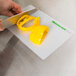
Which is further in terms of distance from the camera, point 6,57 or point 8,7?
point 8,7

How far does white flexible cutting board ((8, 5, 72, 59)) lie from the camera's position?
0.46m

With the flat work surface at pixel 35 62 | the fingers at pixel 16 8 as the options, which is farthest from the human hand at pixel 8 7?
the flat work surface at pixel 35 62

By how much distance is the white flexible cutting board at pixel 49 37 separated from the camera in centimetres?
46

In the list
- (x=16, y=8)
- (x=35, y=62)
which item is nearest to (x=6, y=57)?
(x=35, y=62)

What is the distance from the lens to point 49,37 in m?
0.49

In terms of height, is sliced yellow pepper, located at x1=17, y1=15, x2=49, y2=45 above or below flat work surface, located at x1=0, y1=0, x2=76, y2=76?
above

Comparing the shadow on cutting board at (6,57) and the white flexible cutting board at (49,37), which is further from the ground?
the white flexible cutting board at (49,37)

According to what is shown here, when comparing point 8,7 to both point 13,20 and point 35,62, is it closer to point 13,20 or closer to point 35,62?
point 13,20

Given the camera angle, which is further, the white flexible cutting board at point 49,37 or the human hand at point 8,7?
the human hand at point 8,7

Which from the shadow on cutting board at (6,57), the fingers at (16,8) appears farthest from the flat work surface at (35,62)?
the fingers at (16,8)

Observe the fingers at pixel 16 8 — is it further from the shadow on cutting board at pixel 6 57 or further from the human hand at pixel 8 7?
the shadow on cutting board at pixel 6 57

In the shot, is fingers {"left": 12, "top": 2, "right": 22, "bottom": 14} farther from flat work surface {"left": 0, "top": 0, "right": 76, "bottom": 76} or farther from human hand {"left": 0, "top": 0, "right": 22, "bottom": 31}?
flat work surface {"left": 0, "top": 0, "right": 76, "bottom": 76}

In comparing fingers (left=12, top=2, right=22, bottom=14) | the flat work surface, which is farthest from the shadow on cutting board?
fingers (left=12, top=2, right=22, bottom=14)

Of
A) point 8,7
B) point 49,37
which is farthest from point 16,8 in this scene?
A: point 49,37
